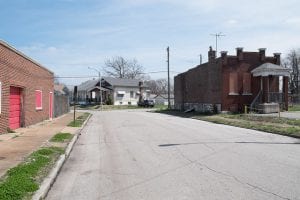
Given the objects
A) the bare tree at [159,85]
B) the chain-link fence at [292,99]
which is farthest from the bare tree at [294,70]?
the bare tree at [159,85]

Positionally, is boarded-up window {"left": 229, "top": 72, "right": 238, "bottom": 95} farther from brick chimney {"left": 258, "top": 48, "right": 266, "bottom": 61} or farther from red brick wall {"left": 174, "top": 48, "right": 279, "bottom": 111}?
brick chimney {"left": 258, "top": 48, "right": 266, "bottom": 61}

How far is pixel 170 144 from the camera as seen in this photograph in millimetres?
16484

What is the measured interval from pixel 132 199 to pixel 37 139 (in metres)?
11.0

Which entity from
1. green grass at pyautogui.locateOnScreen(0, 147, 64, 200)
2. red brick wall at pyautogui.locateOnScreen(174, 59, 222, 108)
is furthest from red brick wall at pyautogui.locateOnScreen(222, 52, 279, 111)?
green grass at pyautogui.locateOnScreen(0, 147, 64, 200)

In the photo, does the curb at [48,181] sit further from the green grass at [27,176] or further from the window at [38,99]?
the window at [38,99]

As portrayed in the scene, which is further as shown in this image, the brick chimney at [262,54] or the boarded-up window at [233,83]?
the brick chimney at [262,54]

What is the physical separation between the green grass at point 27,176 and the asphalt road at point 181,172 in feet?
1.34

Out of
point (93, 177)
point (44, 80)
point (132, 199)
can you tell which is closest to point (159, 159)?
point (93, 177)

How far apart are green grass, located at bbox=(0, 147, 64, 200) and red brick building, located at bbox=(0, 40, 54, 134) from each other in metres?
7.55

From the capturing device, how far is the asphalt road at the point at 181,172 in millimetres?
8125

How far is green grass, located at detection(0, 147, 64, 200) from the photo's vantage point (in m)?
7.67

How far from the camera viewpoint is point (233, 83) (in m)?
40.8

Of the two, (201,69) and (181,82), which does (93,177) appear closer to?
(201,69)

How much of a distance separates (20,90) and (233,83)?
872 inches
